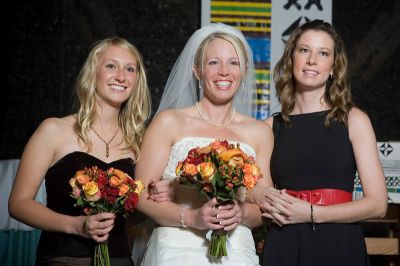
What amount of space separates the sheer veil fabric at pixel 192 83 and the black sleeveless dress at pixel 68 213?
0.65 meters

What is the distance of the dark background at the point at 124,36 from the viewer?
6.71 metres

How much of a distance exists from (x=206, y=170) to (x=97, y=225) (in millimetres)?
559

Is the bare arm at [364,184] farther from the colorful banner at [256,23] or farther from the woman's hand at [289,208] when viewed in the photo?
the colorful banner at [256,23]

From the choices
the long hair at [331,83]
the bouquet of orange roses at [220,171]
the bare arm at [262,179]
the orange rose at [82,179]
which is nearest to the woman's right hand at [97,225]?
the orange rose at [82,179]

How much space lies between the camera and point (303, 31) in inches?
140

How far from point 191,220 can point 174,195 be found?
24cm

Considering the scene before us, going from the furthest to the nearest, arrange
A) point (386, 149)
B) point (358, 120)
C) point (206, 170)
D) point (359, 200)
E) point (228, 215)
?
point (386, 149) < point (358, 120) < point (359, 200) < point (228, 215) < point (206, 170)

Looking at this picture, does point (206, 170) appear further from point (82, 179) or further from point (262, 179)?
point (262, 179)

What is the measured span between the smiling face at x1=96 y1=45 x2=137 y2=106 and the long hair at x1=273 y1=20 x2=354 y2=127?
859 mm

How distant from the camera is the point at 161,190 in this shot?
3.29 meters

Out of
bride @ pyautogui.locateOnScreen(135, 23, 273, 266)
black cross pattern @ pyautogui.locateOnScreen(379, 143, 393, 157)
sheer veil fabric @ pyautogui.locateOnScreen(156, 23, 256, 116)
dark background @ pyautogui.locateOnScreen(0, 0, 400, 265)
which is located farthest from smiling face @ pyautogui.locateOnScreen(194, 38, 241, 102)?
dark background @ pyautogui.locateOnScreen(0, 0, 400, 265)

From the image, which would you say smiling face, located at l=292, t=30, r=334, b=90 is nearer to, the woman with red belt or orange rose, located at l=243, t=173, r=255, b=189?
the woman with red belt

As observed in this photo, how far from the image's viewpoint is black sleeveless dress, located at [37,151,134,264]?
310 cm

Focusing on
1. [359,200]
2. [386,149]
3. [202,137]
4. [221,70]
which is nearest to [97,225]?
[202,137]
